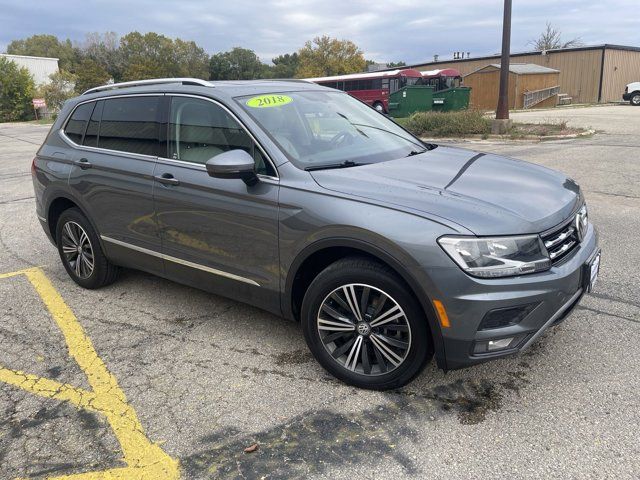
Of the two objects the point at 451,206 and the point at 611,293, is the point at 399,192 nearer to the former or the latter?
the point at 451,206

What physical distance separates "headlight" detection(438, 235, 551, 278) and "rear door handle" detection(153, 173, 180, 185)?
1.97 meters

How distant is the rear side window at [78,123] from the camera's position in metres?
4.59

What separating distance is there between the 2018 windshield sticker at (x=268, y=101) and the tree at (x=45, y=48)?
103392mm

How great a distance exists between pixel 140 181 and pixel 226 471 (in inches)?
89.9

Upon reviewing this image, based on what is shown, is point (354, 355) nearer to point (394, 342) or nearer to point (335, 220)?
point (394, 342)

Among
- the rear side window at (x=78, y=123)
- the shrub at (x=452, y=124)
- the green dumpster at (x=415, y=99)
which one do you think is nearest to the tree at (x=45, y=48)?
the green dumpster at (x=415, y=99)

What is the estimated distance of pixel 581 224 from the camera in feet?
10.4

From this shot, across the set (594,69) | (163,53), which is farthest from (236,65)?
(594,69)

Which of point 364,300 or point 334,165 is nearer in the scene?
point 364,300

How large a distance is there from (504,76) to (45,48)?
113m

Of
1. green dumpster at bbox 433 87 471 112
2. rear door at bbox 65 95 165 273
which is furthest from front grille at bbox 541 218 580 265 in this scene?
green dumpster at bbox 433 87 471 112

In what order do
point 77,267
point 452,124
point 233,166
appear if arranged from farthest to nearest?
1. point 452,124
2. point 77,267
3. point 233,166

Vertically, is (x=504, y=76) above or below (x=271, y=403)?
above

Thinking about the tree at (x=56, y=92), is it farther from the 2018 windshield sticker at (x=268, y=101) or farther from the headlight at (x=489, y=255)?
the headlight at (x=489, y=255)
